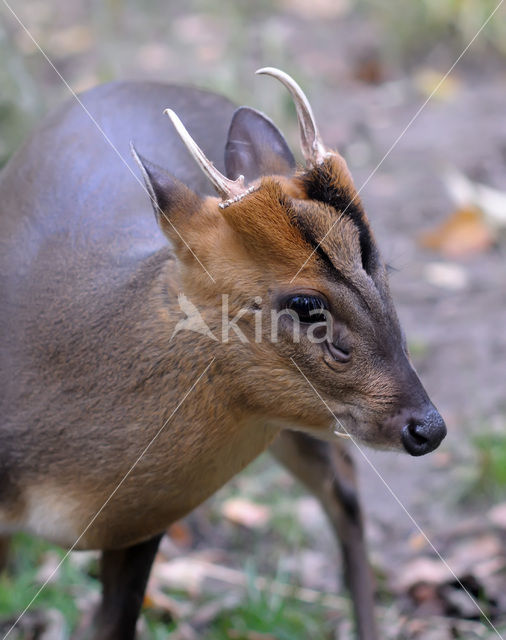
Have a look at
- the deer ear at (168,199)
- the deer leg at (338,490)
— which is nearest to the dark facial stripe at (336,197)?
the deer ear at (168,199)

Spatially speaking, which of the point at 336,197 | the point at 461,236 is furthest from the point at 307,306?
the point at 461,236

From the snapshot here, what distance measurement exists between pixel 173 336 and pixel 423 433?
2.22ft

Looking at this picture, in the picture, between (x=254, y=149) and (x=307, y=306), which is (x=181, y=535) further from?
(x=307, y=306)

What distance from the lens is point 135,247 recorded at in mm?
3129

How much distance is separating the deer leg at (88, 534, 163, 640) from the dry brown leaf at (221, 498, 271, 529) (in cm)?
136

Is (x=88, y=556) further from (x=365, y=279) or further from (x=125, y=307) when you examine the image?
(x=365, y=279)

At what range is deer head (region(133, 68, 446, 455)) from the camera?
104 inches

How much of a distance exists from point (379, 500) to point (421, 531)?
1.87ft

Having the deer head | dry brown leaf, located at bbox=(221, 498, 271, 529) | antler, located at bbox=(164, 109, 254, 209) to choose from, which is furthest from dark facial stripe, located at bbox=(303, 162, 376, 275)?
dry brown leaf, located at bbox=(221, 498, 271, 529)

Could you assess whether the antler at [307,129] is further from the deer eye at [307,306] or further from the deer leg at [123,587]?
the deer leg at [123,587]

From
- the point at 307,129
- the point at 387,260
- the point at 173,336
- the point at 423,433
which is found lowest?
the point at 387,260

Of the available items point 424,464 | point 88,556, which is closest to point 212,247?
point 88,556

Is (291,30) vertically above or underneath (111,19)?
underneath

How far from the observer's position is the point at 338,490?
4.01m
